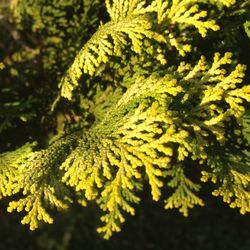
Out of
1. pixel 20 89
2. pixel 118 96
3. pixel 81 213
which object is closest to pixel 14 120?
pixel 20 89

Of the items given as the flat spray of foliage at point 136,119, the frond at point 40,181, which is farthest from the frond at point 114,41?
the frond at point 40,181

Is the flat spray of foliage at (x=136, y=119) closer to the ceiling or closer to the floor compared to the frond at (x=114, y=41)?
closer to the floor

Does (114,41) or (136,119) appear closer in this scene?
(136,119)

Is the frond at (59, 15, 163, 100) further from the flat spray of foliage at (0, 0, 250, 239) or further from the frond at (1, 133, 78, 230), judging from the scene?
the frond at (1, 133, 78, 230)

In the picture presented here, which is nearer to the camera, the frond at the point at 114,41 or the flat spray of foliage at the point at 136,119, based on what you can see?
the flat spray of foliage at the point at 136,119

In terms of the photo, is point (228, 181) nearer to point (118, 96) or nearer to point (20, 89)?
point (118, 96)

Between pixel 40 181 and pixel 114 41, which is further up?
pixel 114 41

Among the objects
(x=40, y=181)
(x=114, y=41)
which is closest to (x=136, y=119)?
(x=114, y=41)

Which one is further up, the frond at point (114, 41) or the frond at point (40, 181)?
the frond at point (114, 41)

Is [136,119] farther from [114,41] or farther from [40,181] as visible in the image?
[40,181]

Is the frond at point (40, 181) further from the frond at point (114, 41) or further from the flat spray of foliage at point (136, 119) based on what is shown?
the frond at point (114, 41)
